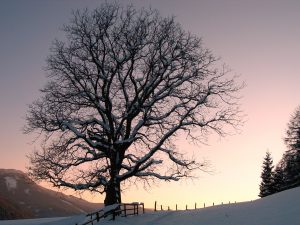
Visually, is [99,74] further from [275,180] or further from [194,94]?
[275,180]

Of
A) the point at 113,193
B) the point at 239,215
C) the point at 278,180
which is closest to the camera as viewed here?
the point at 239,215

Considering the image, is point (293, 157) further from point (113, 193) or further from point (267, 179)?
point (113, 193)

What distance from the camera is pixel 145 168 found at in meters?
32.8

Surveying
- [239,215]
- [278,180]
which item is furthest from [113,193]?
[278,180]

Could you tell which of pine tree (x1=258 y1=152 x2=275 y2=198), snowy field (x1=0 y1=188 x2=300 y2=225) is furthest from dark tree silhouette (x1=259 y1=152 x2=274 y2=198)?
snowy field (x1=0 y1=188 x2=300 y2=225)

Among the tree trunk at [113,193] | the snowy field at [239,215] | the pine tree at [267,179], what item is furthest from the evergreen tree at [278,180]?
the tree trunk at [113,193]

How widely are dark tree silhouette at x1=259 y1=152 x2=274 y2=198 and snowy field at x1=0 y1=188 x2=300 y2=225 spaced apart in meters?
28.1

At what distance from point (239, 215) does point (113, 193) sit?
31.7 feet

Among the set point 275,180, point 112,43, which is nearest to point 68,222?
point 112,43

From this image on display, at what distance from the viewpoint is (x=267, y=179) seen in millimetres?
61375

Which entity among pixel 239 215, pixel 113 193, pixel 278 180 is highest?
pixel 278 180

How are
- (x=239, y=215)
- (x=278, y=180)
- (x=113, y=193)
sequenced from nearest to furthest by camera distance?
(x=239, y=215) < (x=113, y=193) < (x=278, y=180)

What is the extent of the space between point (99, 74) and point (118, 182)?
764 centimetres

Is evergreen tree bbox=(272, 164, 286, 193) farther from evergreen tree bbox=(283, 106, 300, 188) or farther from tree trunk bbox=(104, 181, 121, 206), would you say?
tree trunk bbox=(104, 181, 121, 206)
